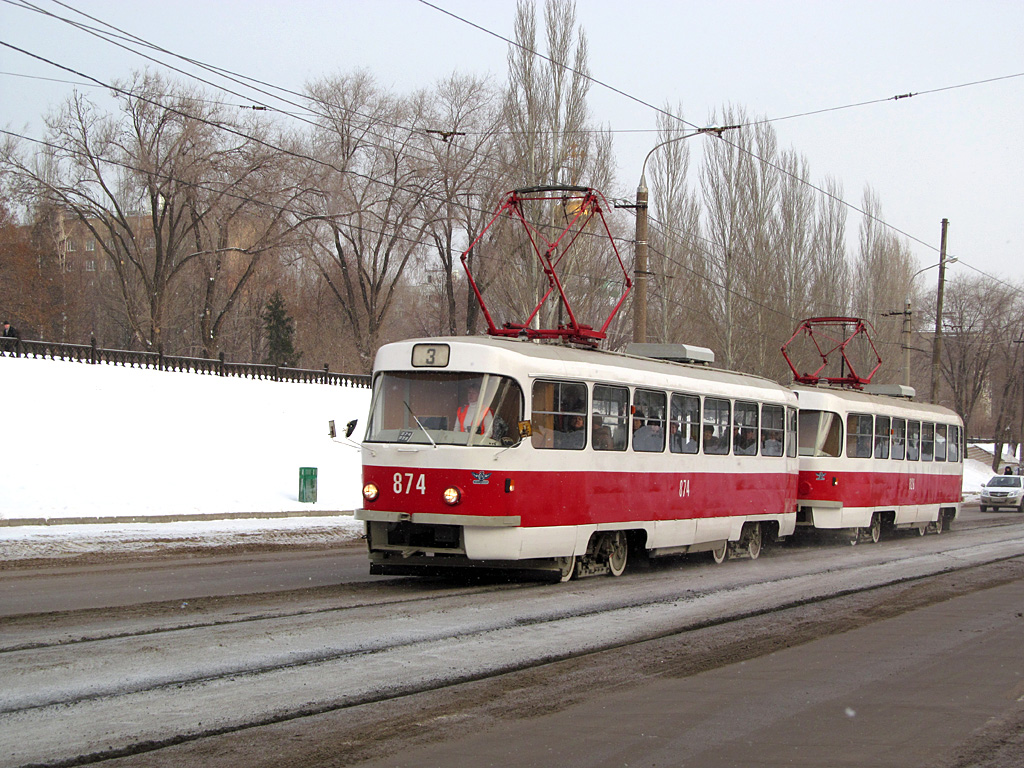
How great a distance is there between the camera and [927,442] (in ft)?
84.0

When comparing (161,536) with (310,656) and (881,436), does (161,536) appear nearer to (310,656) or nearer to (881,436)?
(310,656)

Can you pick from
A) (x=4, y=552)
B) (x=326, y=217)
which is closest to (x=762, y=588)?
(x=4, y=552)

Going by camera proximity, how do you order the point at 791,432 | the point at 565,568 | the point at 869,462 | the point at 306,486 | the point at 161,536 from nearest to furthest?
the point at 565,568 → the point at 161,536 → the point at 791,432 → the point at 869,462 → the point at 306,486

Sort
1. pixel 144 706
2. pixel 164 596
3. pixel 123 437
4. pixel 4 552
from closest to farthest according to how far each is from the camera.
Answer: pixel 144 706 < pixel 164 596 < pixel 4 552 < pixel 123 437

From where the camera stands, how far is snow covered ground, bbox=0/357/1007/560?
1961cm

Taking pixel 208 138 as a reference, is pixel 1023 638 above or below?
below

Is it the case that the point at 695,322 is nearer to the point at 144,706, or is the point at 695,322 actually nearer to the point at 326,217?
the point at 326,217

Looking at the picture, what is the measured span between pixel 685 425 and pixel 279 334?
49076 millimetres

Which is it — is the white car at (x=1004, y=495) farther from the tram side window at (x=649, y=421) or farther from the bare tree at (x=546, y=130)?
the tram side window at (x=649, y=421)

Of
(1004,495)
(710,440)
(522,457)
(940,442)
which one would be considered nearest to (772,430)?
(710,440)

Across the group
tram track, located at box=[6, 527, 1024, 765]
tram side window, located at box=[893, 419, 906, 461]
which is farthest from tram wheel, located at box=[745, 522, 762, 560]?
tram side window, located at box=[893, 419, 906, 461]

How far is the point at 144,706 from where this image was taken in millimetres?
6391

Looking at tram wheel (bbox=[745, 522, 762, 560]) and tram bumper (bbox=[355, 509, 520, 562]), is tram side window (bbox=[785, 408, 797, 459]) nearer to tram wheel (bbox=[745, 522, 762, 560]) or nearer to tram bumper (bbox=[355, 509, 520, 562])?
tram wheel (bbox=[745, 522, 762, 560])

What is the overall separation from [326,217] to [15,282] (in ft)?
65.9
